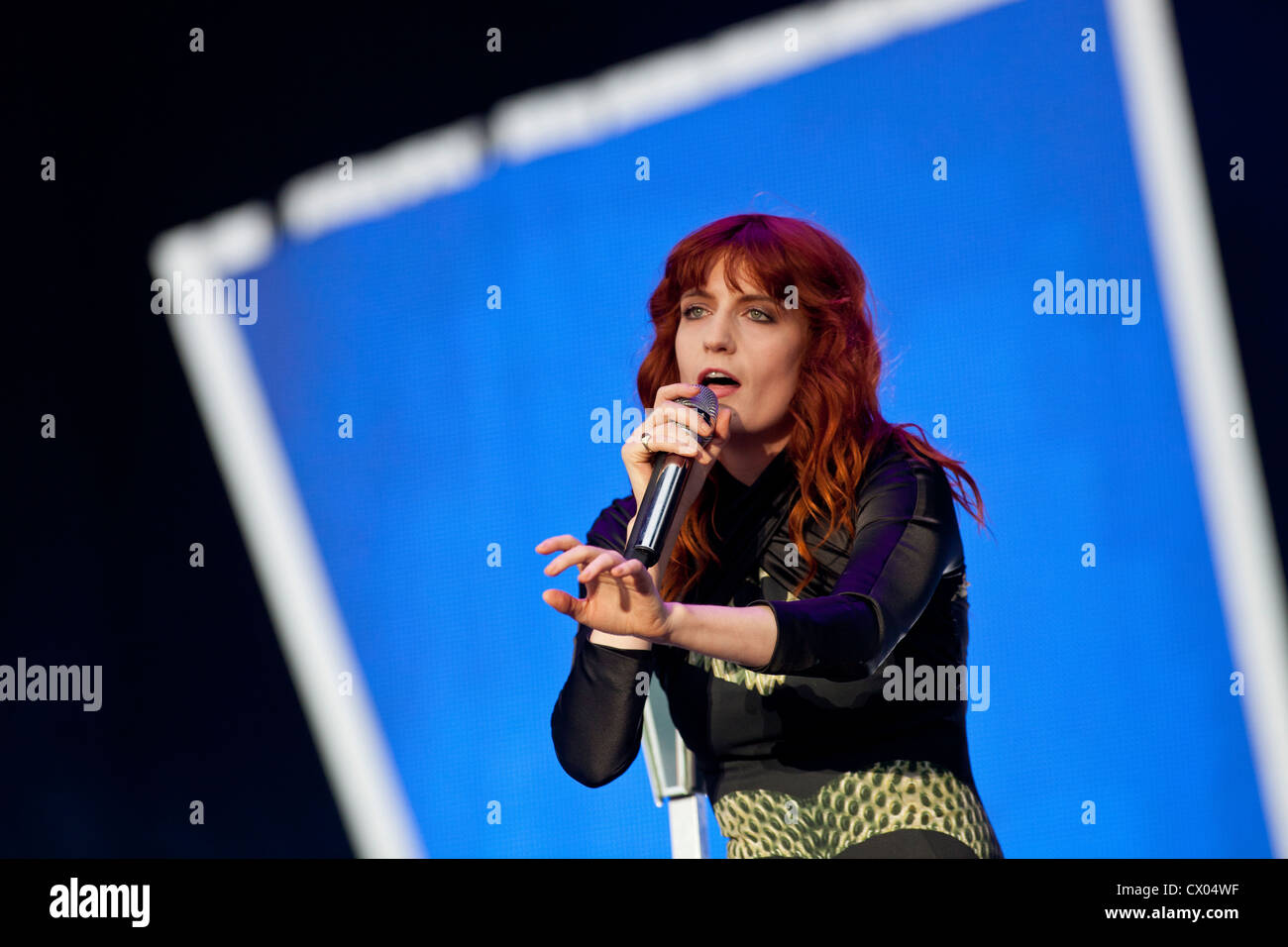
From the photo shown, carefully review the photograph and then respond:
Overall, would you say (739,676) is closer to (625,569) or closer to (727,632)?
(727,632)

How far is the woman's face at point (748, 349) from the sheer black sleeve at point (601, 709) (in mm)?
410

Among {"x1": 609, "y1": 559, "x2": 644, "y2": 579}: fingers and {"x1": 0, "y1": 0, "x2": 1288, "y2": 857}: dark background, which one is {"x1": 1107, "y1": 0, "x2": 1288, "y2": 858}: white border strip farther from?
{"x1": 609, "y1": 559, "x2": 644, "y2": 579}: fingers

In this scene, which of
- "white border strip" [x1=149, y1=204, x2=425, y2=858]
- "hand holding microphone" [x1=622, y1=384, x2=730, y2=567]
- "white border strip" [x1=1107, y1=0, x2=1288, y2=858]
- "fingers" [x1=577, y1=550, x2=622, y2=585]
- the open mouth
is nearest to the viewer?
"fingers" [x1=577, y1=550, x2=622, y2=585]

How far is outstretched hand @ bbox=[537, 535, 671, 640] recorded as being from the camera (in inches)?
55.6

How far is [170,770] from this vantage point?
124 inches

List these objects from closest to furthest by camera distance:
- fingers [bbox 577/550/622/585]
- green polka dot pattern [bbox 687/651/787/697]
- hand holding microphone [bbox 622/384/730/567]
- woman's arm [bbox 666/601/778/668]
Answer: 1. fingers [bbox 577/550/622/585]
2. woman's arm [bbox 666/601/778/668]
3. hand holding microphone [bbox 622/384/730/567]
4. green polka dot pattern [bbox 687/651/787/697]

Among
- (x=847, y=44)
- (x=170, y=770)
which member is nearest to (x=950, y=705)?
(x=847, y=44)

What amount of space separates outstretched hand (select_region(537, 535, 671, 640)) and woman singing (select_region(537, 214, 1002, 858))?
198mm

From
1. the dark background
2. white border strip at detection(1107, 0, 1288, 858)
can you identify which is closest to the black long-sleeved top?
white border strip at detection(1107, 0, 1288, 858)

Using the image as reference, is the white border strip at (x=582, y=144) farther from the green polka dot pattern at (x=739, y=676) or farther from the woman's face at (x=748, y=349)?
the green polka dot pattern at (x=739, y=676)

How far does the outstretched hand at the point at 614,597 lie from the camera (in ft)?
4.63
